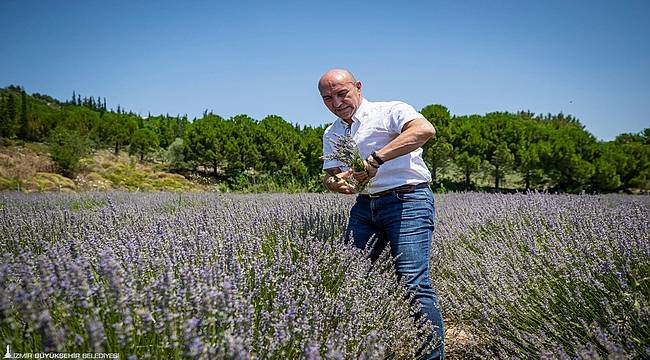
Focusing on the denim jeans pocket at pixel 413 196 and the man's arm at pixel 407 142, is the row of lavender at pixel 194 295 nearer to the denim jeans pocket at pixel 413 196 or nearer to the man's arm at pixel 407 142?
the denim jeans pocket at pixel 413 196

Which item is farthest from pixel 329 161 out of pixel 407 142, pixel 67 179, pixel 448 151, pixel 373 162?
pixel 448 151

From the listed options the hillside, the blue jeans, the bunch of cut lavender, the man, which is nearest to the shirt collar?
the man

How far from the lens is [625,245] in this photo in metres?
1.81

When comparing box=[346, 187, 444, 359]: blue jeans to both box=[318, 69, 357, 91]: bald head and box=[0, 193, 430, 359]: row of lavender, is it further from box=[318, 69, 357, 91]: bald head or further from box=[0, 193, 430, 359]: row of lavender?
box=[318, 69, 357, 91]: bald head

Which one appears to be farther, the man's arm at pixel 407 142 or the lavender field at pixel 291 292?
the man's arm at pixel 407 142

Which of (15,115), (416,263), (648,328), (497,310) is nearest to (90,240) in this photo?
(416,263)

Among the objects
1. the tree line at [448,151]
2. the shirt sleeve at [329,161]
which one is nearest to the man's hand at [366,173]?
the shirt sleeve at [329,161]

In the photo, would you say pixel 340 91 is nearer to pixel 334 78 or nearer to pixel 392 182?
pixel 334 78

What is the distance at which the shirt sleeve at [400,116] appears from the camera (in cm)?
205

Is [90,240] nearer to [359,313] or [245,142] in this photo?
[359,313]

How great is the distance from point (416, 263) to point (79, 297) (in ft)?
4.94

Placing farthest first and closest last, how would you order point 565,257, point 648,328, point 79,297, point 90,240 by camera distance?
point 565,257
point 90,240
point 648,328
point 79,297

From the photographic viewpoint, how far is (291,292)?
63.1 inches

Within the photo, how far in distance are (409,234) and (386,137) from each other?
0.56 metres
